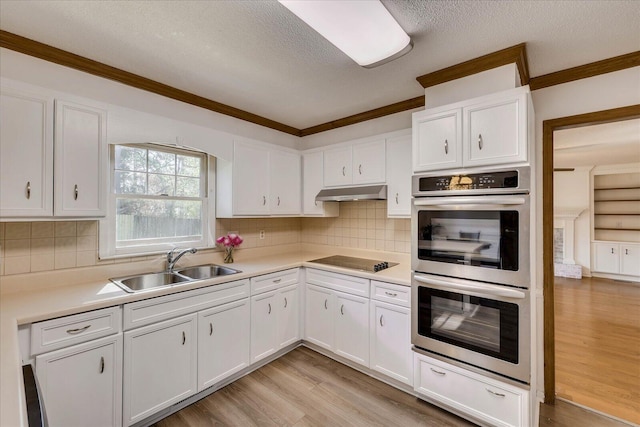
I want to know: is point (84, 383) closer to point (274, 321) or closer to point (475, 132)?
point (274, 321)

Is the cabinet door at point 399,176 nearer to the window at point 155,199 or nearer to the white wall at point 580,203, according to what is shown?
the window at point 155,199

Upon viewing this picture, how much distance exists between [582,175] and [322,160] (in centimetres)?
670

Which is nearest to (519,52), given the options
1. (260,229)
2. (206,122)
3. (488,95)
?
(488,95)

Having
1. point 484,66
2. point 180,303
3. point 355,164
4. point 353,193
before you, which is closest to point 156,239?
point 180,303

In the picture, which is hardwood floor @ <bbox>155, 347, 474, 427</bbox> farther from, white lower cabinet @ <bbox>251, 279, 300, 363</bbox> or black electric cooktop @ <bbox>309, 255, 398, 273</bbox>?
black electric cooktop @ <bbox>309, 255, 398, 273</bbox>

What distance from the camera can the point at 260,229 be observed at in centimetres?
338

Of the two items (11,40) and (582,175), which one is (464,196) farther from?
(582,175)

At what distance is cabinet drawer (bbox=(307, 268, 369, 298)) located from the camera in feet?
8.24

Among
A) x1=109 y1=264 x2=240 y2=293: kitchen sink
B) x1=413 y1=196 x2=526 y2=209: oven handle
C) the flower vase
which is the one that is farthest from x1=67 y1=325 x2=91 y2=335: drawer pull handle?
x1=413 y1=196 x2=526 y2=209: oven handle

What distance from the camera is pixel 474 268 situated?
74.9 inches

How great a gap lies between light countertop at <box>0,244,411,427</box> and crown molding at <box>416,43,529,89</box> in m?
1.57

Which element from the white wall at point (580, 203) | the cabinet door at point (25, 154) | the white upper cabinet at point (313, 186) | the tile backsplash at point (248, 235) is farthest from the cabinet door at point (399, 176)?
the white wall at point (580, 203)

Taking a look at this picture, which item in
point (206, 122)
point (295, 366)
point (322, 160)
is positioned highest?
point (206, 122)

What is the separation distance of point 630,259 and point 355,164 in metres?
6.82
